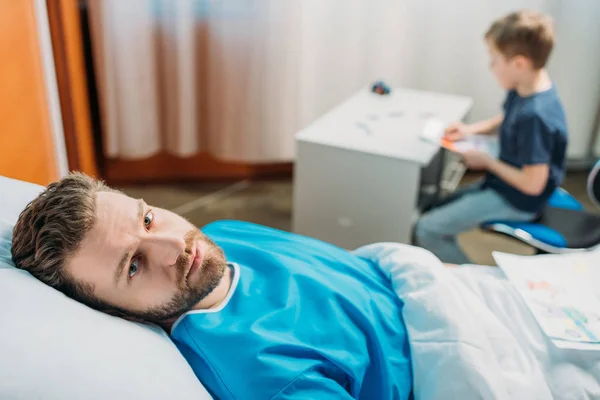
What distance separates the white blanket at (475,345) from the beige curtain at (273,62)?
1.51 meters

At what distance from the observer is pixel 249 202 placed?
273cm

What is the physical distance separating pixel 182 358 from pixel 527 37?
1433mm

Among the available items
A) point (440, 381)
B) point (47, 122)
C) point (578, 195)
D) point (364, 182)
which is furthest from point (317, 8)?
point (440, 381)

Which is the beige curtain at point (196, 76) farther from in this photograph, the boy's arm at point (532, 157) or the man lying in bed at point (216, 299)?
the man lying in bed at point (216, 299)

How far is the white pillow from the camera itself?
750 mm

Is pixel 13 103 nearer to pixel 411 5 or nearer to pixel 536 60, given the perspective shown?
pixel 536 60

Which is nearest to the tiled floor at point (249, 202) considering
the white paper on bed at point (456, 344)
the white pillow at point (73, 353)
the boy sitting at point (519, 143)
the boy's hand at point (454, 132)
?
the boy sitting at point (519, 143)

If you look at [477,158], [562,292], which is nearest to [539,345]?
[562,292]

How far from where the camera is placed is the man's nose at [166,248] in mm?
1021

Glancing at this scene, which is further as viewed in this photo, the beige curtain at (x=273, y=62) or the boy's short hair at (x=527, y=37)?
the beige curtain at (x=273, y=62)

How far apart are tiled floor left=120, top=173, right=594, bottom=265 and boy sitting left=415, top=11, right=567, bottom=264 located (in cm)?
46

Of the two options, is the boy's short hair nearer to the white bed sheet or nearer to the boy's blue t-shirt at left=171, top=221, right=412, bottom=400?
the white bed sheet

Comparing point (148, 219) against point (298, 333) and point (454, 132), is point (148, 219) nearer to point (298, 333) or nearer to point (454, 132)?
point (298, 333)

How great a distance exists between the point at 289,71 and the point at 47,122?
3.44 feet
